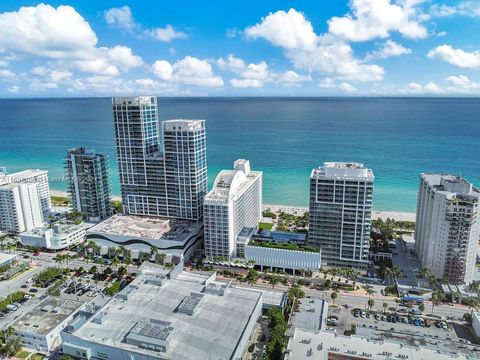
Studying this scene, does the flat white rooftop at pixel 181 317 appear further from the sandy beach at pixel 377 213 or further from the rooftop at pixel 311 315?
the sandy beach at pixel 377 213

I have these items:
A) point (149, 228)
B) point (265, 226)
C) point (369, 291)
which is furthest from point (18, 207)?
point (369, 291)

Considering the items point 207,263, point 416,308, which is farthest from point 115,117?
point 416,308

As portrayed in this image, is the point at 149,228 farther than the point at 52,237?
No

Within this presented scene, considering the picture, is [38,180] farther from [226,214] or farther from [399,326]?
[399,326]

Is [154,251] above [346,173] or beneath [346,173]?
beneath

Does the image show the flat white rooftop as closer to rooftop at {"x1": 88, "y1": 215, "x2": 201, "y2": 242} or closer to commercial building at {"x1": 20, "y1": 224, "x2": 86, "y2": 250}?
rooftop at {"x1": 88, "y1": 215, "x2": 201, "y2": 242}

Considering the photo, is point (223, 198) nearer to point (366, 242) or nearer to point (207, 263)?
point (207, 263)
